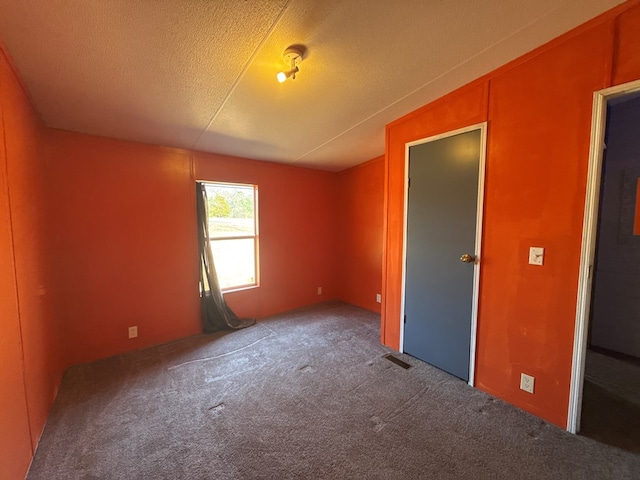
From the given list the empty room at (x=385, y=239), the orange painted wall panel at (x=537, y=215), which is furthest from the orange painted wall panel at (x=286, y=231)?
the orange painted wall panel at (x=537, y=215)

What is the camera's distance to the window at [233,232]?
10.8 ft

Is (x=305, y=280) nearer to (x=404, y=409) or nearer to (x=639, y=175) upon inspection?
(x=404, y=409)

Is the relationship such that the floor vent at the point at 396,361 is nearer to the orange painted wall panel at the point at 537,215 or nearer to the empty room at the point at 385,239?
the empty room at the point at 385,239

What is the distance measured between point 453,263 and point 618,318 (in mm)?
1941

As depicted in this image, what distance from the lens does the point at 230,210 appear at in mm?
3414

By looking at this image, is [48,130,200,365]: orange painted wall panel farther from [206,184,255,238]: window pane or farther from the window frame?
the window frame

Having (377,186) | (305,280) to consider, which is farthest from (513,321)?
(305,280)

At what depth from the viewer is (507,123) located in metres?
1.85

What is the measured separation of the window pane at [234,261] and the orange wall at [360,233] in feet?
5.13

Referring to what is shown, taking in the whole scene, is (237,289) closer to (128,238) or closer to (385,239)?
(128,238)

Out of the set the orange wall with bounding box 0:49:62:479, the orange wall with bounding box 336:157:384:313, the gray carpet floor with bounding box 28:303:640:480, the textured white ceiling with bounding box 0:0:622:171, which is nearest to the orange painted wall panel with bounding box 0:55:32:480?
the orange wall with bounding box 0:49:62:479

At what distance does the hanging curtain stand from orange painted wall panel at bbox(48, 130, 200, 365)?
0.08 meters

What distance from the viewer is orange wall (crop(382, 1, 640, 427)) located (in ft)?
4.94

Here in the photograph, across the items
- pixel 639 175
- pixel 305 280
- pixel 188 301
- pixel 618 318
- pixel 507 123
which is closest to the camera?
pixel 507 123
